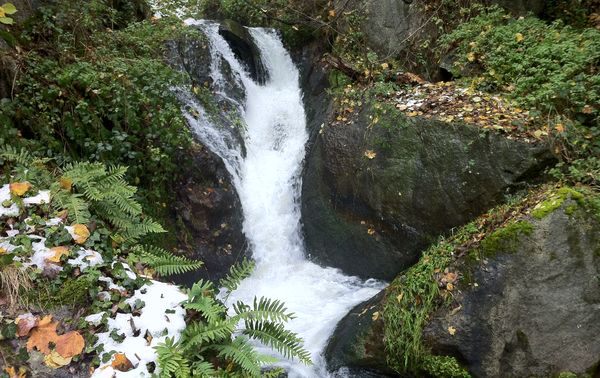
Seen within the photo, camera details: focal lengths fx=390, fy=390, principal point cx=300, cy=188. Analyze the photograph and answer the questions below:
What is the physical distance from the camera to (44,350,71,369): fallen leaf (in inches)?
121

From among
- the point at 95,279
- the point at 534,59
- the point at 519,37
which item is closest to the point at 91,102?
the point at 95,279

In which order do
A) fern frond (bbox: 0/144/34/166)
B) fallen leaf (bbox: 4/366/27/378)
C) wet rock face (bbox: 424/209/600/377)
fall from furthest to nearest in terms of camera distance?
fern frond (bbox: 0/144/34/166)
wet rock face (bbox: 424/209/600/377)
fallen leaf (bbox: 4/366/27/378)

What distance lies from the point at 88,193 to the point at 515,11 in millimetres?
8198

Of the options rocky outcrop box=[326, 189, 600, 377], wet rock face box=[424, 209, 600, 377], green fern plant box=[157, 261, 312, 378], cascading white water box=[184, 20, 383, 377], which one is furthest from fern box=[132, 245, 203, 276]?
wet rock face box=[424, 209, 600, 377]

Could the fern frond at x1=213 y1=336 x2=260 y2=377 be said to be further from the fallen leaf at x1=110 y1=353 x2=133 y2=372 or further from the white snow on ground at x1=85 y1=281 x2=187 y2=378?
the fallen leaf at x1=110 y1=353 x2=133 y2=372

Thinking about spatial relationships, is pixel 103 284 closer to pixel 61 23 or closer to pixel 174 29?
pixel 61 23

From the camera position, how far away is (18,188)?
411cm

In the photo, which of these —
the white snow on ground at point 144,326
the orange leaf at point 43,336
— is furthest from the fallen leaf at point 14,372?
the white snow on ground at point 144,326

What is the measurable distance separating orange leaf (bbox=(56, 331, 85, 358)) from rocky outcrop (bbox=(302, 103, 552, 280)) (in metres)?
4.62

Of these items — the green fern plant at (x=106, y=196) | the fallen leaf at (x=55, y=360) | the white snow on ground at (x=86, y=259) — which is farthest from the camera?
the green fern plant at (x=106, y=196)

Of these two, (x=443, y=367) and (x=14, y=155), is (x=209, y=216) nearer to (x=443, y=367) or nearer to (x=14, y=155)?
(x=14, y=155)

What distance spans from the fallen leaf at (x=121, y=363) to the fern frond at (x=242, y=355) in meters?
0.70

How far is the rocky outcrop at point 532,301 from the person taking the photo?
418 centimetres

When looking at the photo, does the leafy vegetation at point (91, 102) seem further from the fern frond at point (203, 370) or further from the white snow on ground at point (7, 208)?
the fern frond at point (203, 370)
